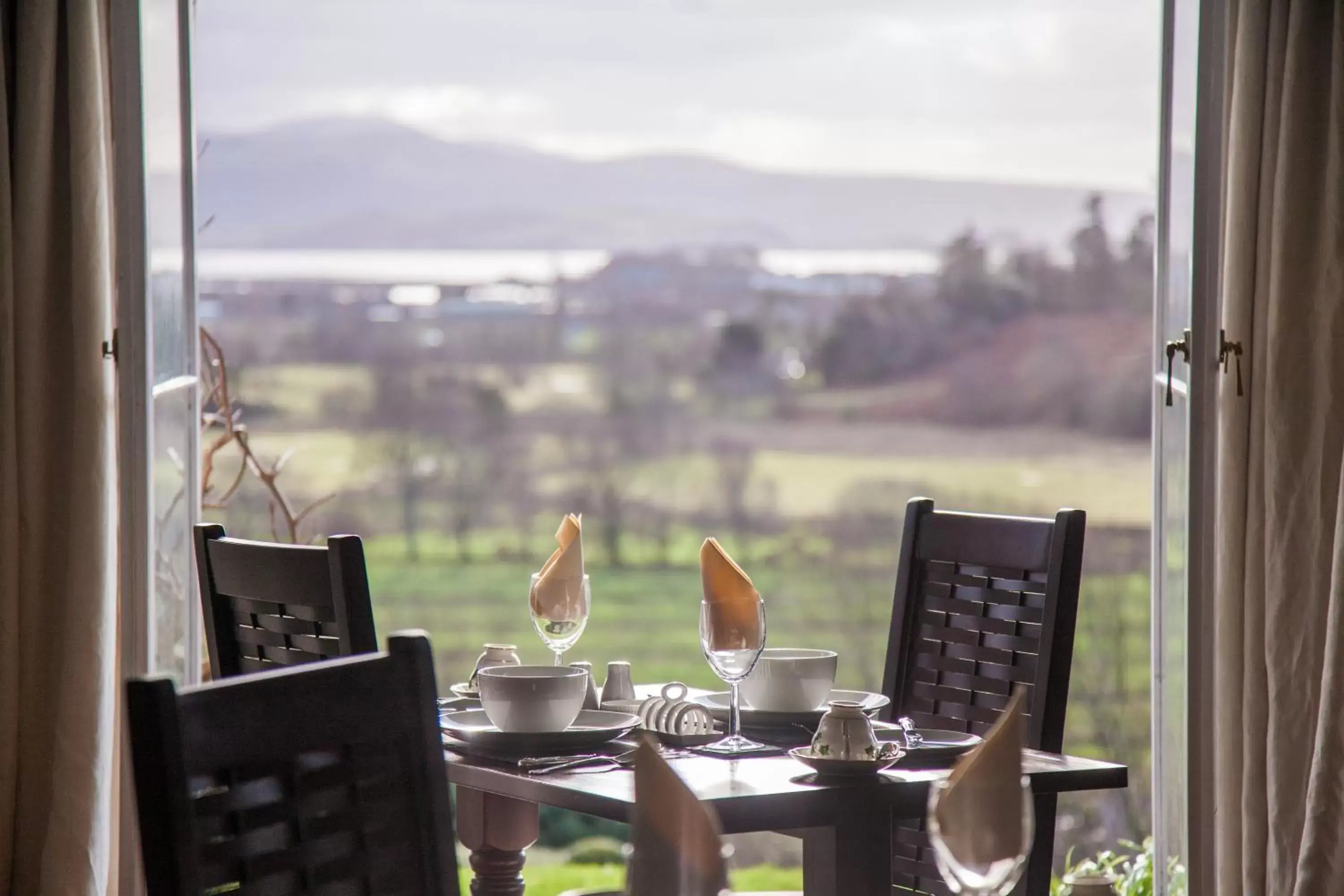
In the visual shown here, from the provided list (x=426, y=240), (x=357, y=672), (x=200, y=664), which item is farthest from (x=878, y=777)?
(x=426, y=240)

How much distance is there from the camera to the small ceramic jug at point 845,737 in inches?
63.4

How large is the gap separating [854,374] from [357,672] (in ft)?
18.6

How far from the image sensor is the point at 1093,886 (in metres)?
3.32

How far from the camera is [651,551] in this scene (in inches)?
273

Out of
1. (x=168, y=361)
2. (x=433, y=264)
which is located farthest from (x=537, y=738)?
(x=433, y=264)

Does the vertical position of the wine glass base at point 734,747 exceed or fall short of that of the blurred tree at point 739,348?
it falls short

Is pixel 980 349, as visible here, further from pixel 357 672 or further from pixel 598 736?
pixel 357 672

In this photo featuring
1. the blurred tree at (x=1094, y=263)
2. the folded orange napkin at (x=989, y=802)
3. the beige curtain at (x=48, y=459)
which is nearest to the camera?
the folded orange napkin at (x=989, y=802)

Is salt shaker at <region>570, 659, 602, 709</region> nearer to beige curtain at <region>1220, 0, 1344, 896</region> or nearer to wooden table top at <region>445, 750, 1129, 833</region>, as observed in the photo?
wooden table top at <region>445, 750, 1129, 833</region>

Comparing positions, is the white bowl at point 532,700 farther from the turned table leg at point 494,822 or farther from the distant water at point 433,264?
the distant water at point 433,264

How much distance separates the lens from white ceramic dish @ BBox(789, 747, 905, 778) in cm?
159

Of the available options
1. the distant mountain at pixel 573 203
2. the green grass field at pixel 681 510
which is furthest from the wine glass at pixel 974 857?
the green grass field at pixel 681 510

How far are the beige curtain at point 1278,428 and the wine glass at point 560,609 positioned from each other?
1.14 m

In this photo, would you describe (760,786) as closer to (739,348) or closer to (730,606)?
(730,606)
